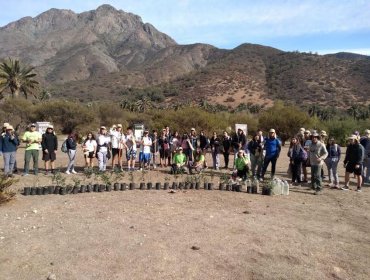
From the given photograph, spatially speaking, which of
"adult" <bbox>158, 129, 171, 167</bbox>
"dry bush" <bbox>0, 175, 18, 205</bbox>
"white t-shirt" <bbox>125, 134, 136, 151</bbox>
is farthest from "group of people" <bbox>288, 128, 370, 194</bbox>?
"dry bush" <bbox>0, 175, 18, 205</bbox>

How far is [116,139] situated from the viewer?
1372 cm

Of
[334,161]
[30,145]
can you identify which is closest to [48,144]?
[30,145]

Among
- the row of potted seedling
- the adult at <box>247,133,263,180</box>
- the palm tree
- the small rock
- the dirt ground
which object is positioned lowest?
the small rock

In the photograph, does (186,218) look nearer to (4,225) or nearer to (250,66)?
(4,225)

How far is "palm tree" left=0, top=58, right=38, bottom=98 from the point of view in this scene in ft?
145

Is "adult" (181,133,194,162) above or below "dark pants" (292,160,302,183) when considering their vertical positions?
above

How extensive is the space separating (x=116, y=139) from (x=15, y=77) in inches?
1422

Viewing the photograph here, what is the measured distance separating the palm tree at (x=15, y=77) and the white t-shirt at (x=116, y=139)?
110 feet

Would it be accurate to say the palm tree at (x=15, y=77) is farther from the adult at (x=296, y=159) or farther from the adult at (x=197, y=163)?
the adult at (x=296, y=159)

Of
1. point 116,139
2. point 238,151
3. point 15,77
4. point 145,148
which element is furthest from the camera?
point 15,77

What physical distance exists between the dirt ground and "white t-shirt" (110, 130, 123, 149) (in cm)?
383

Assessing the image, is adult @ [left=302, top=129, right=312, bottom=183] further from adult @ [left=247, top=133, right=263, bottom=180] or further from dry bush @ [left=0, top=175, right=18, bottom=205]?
dry bush @ [left=0, top=175, right=18, bottom=205]

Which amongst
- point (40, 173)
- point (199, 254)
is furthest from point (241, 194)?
point (40, 173)

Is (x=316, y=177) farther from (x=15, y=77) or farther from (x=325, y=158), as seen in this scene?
(x=15, y=77)
